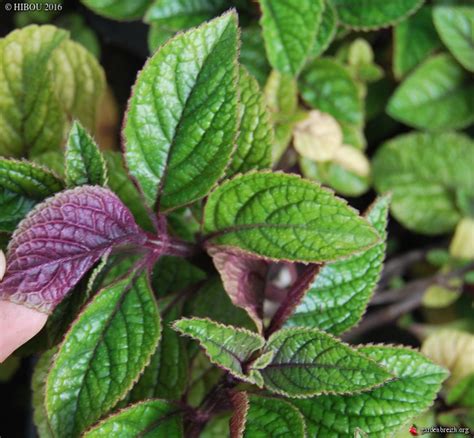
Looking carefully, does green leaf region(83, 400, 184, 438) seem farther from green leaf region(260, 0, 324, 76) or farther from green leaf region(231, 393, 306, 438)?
green leaf region(260, 0, 324, 76)

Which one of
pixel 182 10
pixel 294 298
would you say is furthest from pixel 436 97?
pixel 294 298

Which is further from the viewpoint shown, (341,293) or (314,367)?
(341,293)

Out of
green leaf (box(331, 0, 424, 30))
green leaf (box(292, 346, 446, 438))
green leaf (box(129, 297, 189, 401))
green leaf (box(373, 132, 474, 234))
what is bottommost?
green leaf (box(373, 132, 474, 234))

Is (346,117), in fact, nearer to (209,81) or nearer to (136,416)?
(209,81)

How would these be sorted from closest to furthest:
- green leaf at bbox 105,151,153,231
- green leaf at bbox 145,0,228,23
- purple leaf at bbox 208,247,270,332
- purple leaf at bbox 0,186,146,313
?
purple leaf at bbox 0,186,146,313 < purple leaf at bbox 208,247,270,332 < green leaf at bbox 105,151,153,231 < green leaf at bbox 145,0,228,23

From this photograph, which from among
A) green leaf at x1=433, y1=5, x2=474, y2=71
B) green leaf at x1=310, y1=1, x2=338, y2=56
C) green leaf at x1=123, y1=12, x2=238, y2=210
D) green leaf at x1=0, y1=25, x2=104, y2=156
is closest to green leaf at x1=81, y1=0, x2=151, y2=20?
green leaf at x1=0, y1=25, x2=104, y2=156

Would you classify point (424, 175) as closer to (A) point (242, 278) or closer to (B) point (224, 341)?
(A) point (242, 278)

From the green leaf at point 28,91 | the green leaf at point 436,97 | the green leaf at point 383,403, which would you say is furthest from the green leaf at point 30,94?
the green leaf at point 436,97

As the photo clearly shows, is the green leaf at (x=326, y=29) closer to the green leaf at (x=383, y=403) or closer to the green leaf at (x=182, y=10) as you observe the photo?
the green leaf at (x=182, y=10)

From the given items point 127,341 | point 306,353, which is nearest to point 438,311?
point 306,353
